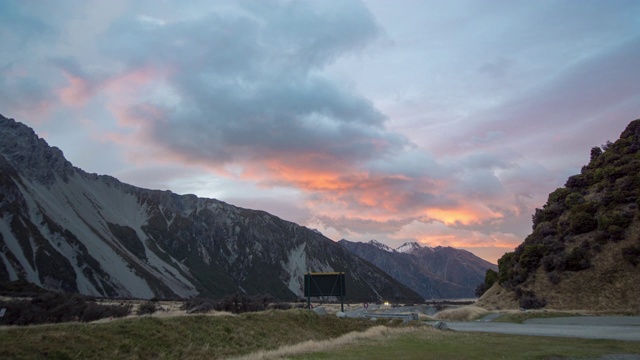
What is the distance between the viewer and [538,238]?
7100cm

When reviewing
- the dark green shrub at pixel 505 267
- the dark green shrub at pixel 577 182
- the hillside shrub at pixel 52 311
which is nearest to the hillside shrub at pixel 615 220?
the dark green shrub at pixel 505 267

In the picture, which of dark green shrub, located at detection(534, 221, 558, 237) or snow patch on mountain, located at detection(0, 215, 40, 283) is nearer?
dark green shrub, located at detection(534, 221, 558, 237)

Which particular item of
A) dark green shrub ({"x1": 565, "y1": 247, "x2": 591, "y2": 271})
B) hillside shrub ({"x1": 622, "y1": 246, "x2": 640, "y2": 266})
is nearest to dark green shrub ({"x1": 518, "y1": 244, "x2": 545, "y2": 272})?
dark green shrub ({"x1": 565, "y1": 247, "x2": 591, "y2": 271})

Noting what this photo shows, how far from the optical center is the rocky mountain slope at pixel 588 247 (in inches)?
2029

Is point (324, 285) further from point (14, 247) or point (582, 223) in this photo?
point (14, 247)

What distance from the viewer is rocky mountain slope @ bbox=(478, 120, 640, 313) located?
169ft

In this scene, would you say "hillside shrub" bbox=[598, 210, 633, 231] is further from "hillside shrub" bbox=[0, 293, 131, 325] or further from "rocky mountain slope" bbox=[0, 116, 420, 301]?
"rocky mountain slope" bbox=[0, 116, 420, 301]

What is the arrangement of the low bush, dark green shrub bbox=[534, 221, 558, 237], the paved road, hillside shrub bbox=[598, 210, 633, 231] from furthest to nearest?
dark green shrub bbox=[534, 221, 558, 237], hillside shrub bbox=[598, 210, 633, 231], the low bush, the paved road

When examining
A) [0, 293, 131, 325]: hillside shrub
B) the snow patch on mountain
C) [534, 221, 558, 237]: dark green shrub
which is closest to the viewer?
[0, 293, 131, 325]: hillside shrub

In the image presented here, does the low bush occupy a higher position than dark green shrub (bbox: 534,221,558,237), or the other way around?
dark green shrub (bbox: 534,221,558,237)

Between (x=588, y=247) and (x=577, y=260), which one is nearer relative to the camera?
(x=577, y=260)

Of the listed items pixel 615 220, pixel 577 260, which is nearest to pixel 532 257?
pixel 577 260

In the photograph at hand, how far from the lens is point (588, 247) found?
191ft

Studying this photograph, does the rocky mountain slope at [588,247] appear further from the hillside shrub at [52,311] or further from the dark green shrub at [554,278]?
the hillside shrub at [52,311]
